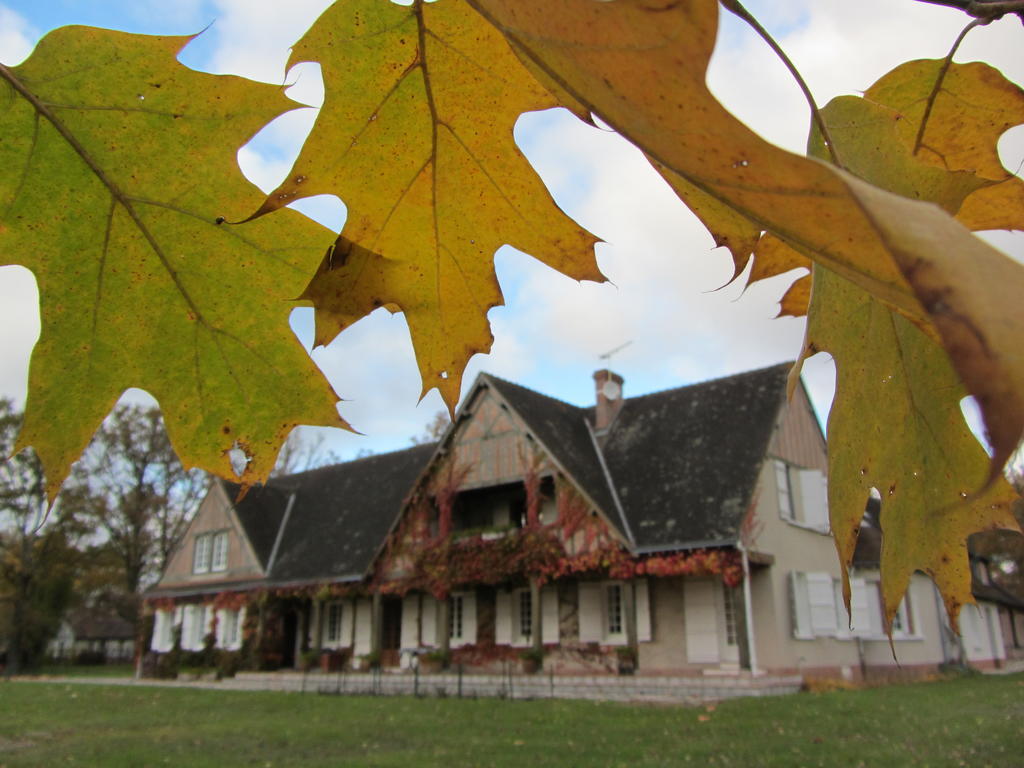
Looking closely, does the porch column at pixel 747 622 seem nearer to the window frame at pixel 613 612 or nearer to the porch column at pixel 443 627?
the window frame at pixel 613 612

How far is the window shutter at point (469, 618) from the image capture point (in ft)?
65.6

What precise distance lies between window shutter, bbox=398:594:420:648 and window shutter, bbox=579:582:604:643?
5.18 meters

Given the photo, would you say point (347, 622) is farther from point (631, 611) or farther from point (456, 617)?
point (631, 611)

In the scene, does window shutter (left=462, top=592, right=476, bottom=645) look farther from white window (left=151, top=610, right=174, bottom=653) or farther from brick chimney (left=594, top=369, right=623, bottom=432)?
white window (left=151, top=610, right=174, bottom=653)

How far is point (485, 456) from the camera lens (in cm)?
1984

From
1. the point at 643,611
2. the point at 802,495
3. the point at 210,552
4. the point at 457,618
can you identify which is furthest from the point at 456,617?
the point at 210,552

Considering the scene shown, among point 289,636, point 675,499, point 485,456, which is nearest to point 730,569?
point 675,499

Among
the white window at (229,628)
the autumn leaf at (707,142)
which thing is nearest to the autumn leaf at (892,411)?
the autumn leaf at (707,142)

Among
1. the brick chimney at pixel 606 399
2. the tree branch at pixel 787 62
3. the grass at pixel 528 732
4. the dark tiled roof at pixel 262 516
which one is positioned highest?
the brick chimney at pixel 606 399

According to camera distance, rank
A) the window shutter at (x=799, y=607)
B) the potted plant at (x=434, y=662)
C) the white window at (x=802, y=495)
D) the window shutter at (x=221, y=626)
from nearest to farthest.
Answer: the window shutter at (x=799, y=607) < the white window at (x=802, y=495) < the potted plant at (x=434, y=662) < the window shutter at (x=221, y=626)

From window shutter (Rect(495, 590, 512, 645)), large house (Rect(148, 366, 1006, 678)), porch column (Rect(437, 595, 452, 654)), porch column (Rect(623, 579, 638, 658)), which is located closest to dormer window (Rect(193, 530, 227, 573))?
large house (Rect(148, 366, 1006, 678))

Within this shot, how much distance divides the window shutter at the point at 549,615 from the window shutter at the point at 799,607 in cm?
515

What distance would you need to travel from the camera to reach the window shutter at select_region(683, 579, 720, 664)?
16172 mm

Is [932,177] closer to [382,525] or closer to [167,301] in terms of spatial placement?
[167,301]
